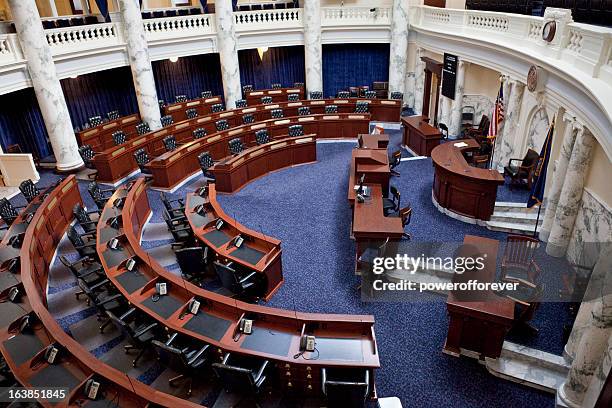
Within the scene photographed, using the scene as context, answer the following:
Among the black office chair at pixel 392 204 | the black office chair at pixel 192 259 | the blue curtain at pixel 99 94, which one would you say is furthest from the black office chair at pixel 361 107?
the black office chair at pixel 192 259

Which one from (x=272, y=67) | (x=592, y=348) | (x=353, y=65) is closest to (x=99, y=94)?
(x=272, y=67)

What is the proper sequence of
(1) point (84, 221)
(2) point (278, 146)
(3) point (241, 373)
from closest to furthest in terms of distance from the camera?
(3) point (241, 373)
(1) point (84, 221)
(2) point (278, 146)

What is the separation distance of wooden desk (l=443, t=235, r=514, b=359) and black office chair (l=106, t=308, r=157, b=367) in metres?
4.24

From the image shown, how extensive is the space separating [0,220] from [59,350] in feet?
20.2

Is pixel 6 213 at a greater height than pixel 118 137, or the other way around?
pixel 118 137

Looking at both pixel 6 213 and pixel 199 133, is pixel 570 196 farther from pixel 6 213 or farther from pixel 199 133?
pixel 6 213

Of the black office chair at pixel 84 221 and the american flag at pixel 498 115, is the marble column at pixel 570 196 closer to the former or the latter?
the american flag at pixel 498 115

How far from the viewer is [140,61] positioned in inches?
530

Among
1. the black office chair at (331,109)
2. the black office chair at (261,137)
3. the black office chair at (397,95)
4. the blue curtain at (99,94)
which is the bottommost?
the black office chair at (261,137)

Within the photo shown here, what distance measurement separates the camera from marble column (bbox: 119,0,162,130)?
1287cm

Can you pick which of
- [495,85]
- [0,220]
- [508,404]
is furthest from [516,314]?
[0,220]

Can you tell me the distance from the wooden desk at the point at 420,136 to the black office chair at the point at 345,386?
8.75 meters

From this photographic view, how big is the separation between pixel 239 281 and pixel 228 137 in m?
7.27

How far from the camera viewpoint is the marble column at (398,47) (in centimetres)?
1597
